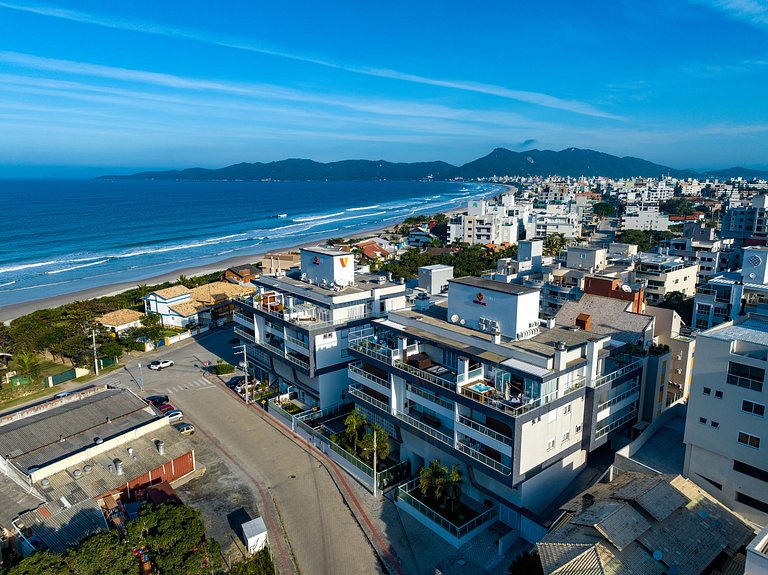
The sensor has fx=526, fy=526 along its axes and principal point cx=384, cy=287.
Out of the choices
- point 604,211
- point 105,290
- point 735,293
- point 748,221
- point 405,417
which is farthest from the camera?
point 604,211

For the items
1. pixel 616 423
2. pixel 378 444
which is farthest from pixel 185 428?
pixel 616 423

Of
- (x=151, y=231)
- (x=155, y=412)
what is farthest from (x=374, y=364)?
(x=151, y=231)

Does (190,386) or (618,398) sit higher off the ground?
(618,398)

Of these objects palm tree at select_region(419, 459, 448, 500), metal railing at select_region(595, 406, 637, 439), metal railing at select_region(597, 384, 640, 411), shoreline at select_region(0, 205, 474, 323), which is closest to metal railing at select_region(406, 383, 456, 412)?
palm tree at select_region(419, 459, 448, 500)

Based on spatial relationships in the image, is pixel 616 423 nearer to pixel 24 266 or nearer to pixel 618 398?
pixel 618 398

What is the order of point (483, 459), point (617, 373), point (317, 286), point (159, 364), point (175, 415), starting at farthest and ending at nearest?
point (159, 364) < point (317, 286) < point (175, 415) < point (617, 373) < point (483, 459)

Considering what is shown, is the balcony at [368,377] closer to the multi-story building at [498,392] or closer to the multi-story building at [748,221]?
the multi-story building at [498,392]

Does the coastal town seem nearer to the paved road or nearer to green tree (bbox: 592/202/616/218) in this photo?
the paved road
